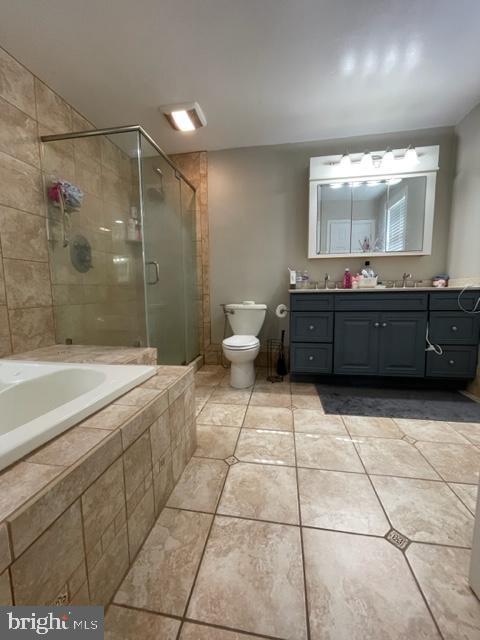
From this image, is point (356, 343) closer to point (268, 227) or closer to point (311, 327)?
point (311, 327)

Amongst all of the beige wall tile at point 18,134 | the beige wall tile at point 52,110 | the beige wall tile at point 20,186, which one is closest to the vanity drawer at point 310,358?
the beige wall tile at point 20,186

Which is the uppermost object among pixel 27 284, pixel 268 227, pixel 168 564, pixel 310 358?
pixel 268 227

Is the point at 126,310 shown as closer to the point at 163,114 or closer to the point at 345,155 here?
the point at 163,114

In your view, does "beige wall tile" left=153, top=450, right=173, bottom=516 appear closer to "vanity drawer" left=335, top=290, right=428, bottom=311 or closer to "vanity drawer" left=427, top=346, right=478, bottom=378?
"vanity drawer" left=335, top=290, right=428, bottom=311


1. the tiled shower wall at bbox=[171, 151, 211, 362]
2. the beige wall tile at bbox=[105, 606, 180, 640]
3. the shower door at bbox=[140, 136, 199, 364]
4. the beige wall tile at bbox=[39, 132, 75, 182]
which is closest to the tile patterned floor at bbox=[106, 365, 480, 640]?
the beige wall tile at bbox=[105, 606, 180, 640]

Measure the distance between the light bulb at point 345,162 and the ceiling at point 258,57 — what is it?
0.24 m

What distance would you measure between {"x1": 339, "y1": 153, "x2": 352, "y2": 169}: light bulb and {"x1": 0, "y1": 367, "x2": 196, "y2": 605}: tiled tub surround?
244 centimetres

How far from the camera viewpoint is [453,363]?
2047 millimetres

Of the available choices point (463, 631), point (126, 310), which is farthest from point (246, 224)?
point (463, 631)

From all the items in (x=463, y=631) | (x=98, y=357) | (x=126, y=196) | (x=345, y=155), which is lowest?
(x=463, y=631)

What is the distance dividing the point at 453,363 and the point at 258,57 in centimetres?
248

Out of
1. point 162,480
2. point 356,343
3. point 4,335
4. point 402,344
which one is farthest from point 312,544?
point 4,335

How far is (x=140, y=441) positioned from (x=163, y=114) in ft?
7.58

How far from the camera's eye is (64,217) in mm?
1824
